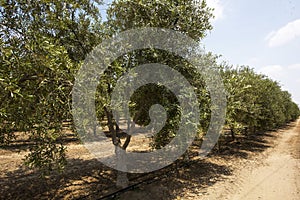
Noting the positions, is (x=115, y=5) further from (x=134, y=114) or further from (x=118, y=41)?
(x=134, y=114)

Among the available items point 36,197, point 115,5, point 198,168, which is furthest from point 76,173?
point 115,5

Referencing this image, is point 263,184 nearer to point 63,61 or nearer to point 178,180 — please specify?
point 178,180

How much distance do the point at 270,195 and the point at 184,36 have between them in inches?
369

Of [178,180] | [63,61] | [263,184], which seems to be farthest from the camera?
[178,180]

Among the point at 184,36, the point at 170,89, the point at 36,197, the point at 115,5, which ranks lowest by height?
the point at 36,197

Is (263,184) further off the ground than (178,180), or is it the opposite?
(263,184)

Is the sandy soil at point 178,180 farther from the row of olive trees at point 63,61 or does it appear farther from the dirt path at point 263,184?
the row of olive trees at point 63,61

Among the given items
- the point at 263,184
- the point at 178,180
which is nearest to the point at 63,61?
the point at 178,180

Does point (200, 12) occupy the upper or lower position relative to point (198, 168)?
upper

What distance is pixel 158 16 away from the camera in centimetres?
1004

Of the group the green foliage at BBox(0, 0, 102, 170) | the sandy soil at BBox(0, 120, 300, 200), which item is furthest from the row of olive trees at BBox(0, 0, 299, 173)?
the sandy soil at BBox(0, 120, 300, 200)

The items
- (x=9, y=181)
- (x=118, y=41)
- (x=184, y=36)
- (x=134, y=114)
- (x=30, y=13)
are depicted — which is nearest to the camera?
(x=30, y=13)

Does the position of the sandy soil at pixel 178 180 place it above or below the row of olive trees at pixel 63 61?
below

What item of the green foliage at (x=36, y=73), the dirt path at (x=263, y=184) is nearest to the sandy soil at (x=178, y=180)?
the dirt path at (x=263, y=184)
